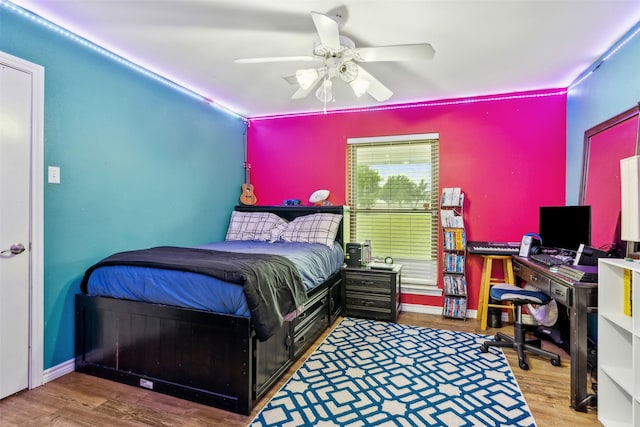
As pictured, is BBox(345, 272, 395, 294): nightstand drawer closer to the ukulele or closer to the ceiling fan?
the ukulele

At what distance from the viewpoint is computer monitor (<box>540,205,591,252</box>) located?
254 centimetres

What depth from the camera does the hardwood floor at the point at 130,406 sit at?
182 centimetres

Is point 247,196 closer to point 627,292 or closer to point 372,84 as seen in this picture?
point 372,84

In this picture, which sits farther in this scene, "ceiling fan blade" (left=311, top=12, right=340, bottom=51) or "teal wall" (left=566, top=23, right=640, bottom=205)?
"teal wall" (left=566, top=23, right=640, bottom=205)

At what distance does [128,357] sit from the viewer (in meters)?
2.19

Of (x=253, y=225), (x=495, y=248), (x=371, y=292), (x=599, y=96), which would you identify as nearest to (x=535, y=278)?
(x=495, y=248)

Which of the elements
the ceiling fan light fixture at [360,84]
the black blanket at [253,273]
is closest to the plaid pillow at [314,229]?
the black blanket at [253,273]

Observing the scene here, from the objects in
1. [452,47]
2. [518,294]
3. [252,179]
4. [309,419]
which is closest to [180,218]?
[252,179]

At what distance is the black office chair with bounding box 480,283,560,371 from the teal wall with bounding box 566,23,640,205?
1233mm

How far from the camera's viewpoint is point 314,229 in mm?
3670

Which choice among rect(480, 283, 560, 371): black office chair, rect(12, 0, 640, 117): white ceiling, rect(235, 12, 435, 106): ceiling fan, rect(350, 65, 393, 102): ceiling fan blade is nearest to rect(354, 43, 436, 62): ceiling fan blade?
rect(235, 12, 435, 106): ceiling fan

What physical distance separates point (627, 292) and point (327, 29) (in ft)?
7.52

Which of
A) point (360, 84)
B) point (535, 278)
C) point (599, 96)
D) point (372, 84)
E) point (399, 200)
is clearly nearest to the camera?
point (360, 84)

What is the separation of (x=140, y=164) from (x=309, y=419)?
8.32ft
